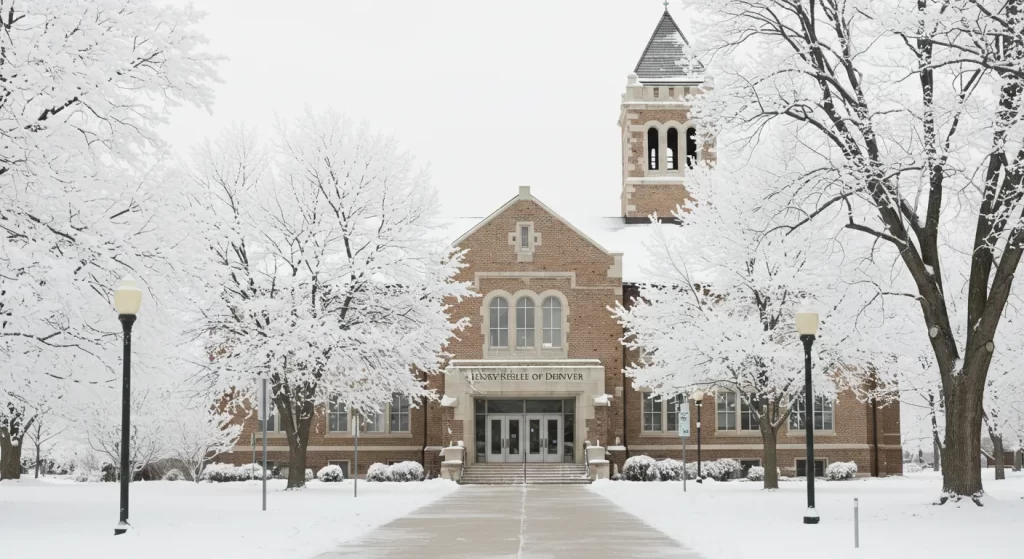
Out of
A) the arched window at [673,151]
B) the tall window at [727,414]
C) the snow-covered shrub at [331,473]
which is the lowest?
the snow-covered shrub at [331,473]

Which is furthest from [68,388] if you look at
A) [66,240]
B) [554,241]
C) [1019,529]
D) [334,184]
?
[554,241]

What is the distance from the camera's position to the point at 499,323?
1769 inches

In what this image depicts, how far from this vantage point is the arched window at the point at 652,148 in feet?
182

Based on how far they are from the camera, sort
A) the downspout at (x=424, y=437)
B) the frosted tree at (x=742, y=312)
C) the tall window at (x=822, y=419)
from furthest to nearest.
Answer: the tall window at (x=822, y=419) < the downspout at (x=424, y=437) < the frosted tree at (x=742, y=312)

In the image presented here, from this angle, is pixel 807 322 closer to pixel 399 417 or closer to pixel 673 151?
pixel 399 417

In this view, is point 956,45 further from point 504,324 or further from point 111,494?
point 504,324

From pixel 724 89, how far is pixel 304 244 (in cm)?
1353

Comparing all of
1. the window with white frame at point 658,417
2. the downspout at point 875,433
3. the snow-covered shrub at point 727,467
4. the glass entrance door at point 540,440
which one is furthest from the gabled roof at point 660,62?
the snow-covered shrub at point 727,467

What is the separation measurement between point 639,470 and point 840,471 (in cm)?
799

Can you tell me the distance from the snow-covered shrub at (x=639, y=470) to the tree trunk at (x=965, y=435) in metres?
20.6

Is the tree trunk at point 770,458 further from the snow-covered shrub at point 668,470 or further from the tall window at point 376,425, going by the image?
the tall window at point 376,425

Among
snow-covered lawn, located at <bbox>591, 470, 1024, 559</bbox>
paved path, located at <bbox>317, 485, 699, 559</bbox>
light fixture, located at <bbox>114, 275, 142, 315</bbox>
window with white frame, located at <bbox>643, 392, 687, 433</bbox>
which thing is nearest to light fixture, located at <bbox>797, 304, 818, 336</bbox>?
snow-covered lawn, located at <bbox>591, 470, 1024, 559</bbox>

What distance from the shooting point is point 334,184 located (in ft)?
107

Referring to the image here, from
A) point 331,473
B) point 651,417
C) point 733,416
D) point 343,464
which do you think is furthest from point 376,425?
point 733,416
